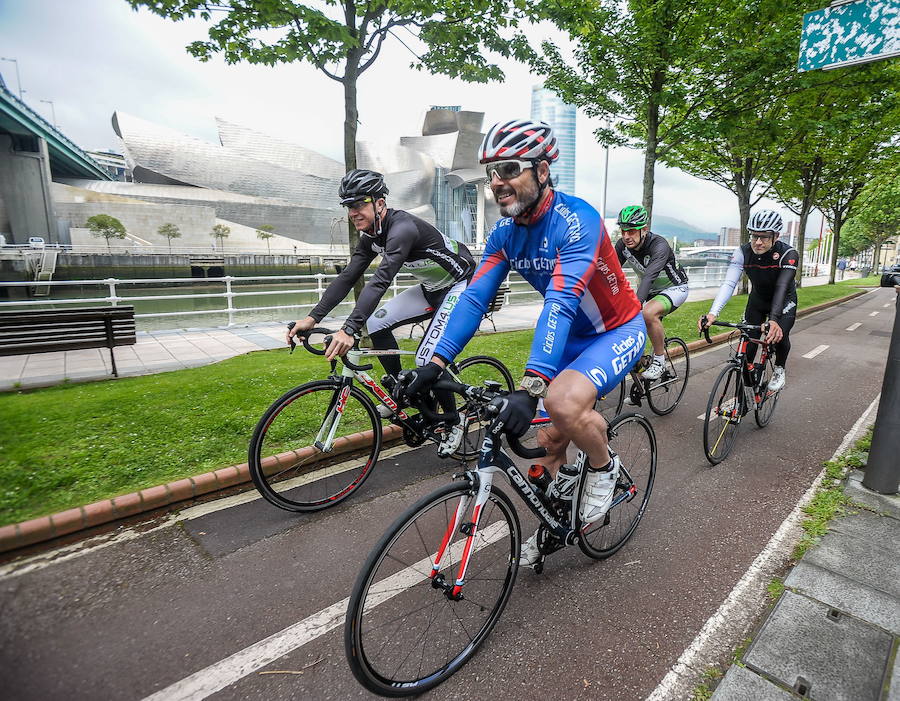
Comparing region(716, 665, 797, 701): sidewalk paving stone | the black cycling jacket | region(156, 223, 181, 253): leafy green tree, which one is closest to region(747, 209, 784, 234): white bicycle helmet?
the black cycling jacket

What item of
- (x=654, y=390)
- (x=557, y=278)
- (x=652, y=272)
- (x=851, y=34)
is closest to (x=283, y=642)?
(x=557, y=278)

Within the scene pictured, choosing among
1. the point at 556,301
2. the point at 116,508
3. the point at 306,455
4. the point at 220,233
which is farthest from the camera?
the point at 220,233

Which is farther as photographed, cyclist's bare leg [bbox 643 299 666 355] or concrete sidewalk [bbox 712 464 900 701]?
cyclist's bare leg [bbox 643 299 666 355]

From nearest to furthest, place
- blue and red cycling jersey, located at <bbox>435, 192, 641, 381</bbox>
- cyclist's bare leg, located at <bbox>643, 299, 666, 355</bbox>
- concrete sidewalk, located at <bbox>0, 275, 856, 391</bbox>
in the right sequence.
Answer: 1. blue and red cycling jersey, located at <bbox>435, 192, 641, 381</bbox>
2. cyclist's bare leg, located at <bbox>643, 299, 666, 355</bbox>
3. concrete sidewalk, located at <bbox>0, 275, 856, 391</bbox>

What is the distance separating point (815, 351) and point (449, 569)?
450 inches

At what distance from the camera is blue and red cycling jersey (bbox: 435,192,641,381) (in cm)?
246

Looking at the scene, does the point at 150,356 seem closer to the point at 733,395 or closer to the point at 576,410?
the point at 576,410

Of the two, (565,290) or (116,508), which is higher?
(565,290)

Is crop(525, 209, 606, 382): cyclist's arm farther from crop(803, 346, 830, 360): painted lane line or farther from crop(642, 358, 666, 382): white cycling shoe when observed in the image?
crop(803, 346, 830, 360): painted lane line

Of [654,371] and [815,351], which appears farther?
[815,351]

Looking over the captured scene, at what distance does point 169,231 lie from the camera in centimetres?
5766

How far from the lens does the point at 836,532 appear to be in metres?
3.45

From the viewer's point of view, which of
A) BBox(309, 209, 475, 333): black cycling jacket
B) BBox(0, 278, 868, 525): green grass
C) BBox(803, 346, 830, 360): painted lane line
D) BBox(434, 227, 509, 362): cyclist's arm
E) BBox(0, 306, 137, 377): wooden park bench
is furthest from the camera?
BBox(803, 346, 830, 360): painted lane line

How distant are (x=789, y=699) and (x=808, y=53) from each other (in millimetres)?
4322
